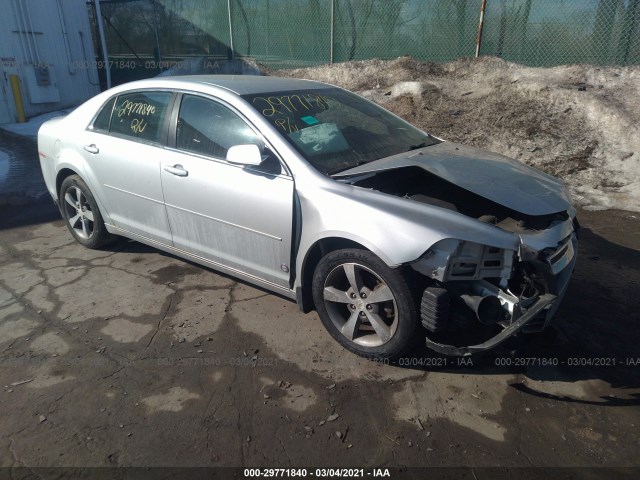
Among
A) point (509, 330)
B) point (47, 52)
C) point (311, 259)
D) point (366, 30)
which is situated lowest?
point (509, 330)

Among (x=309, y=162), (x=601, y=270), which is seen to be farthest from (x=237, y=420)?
(x=601, y=270)

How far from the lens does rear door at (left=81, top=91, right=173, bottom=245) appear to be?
3783 mm

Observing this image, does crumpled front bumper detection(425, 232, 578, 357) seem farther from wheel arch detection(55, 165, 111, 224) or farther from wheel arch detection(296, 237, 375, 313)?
wheel arch detection(55, 165, 111, 224)

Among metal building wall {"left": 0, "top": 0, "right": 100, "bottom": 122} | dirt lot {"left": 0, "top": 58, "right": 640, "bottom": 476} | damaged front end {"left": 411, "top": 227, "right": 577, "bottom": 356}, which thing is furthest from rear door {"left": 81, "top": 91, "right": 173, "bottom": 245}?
metal building wall {"left": 0, "top": 0, "right": 100, "bottom": 122}

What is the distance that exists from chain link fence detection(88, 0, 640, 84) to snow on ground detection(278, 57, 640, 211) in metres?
0.44

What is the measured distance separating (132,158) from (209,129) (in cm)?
83

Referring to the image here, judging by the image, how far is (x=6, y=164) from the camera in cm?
813

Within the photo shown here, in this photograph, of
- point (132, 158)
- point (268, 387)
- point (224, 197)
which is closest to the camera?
point (268, 387)

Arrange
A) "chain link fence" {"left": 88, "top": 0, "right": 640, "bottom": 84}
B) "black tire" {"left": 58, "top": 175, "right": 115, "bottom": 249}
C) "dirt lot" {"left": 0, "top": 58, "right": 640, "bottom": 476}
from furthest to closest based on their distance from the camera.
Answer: "chain link fence" {"left": 88, "top": 0, "right": 640, "bottom": 84}
"black tire" {"left": 58, "top": 175, "right": 115, "bottom": 249}
"dirt lot" {"left": 0, "top": 58, "right": 640, "bottom": 476}

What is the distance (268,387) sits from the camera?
288 centimetres

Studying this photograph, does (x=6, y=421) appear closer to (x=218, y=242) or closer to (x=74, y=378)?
(x=74, y=378)

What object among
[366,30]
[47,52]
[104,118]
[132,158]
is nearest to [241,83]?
[132,158]

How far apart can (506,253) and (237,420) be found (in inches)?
69.0

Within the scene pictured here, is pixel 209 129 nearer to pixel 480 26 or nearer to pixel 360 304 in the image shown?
pixel 360 304
